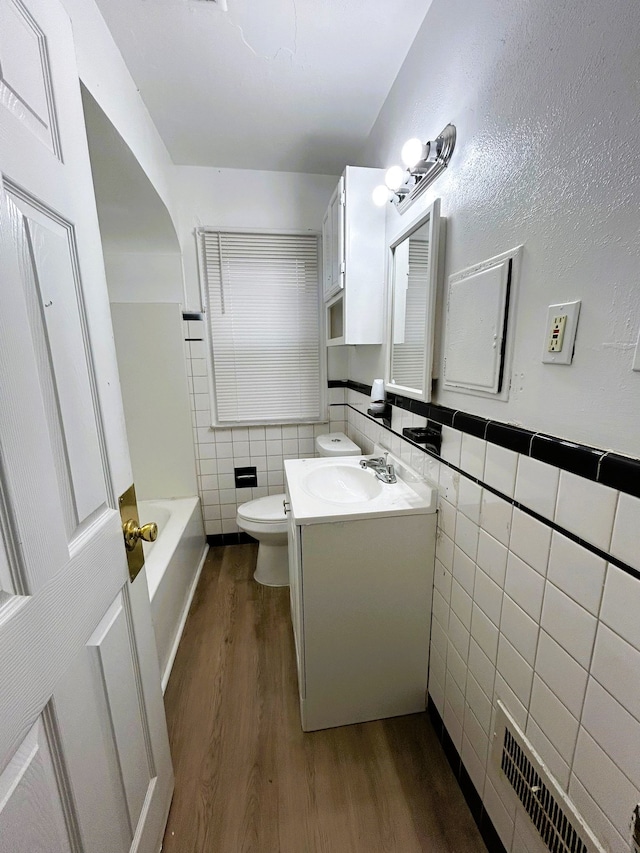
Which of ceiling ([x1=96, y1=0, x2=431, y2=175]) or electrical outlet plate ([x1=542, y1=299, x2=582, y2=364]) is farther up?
ceiling ([x1=96, y1=0, x2=431, y2=175])

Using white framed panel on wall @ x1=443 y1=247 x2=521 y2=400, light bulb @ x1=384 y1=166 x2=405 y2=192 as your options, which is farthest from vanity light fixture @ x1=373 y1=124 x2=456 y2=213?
white framed panel on wall @ x1=443 y1=247 x2=521 y2=400

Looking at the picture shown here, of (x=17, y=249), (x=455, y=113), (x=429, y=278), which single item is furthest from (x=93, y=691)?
(x=455, y=113)

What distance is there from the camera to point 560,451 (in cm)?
67

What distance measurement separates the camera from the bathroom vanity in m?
1.14

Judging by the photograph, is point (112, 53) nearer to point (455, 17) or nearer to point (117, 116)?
point (117, 116)

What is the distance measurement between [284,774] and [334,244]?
215cm

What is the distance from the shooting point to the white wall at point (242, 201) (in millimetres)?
2043

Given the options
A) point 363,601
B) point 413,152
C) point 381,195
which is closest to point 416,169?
point 413,152

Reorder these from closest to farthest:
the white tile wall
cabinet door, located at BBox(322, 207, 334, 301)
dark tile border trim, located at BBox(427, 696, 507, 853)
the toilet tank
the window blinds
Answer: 1. the white tile wall
2. dark tile border trim, located at BBox(427, 696, 507, 853)
3. the window blinds
4. cabinet door, located at BBox(322, 207, 334, 301)
5. the toilet tank

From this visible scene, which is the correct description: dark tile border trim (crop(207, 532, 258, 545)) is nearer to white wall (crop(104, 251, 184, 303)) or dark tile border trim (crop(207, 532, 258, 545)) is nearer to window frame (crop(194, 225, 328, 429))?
window frame (crop(194, 225, 328, 429))

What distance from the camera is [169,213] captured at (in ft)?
5.81

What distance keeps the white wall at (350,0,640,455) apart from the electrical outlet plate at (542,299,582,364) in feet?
0.05

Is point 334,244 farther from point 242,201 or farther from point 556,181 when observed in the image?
point 556,181

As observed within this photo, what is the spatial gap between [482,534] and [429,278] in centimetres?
79
